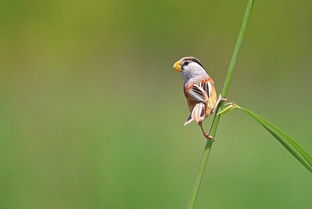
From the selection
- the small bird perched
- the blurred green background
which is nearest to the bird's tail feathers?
the small bird perched

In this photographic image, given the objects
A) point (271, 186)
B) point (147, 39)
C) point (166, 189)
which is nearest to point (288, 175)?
point (271, 186)

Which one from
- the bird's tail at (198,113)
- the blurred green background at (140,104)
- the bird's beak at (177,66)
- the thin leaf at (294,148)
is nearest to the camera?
the thin leaf at (294,148)

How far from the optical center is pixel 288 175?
3344 mm

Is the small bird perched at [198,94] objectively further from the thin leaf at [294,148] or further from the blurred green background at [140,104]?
the blurred green background at [140,104]

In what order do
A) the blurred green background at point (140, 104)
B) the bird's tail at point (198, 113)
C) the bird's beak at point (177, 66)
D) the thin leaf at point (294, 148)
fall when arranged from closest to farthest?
the thin leaf at point (294, 148) → the bird's tail at point (198, 113) → the bird's beak at point (177, 66) → the blurred green background at point (140, 104)

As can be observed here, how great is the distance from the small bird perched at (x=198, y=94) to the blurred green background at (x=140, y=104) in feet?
6.47

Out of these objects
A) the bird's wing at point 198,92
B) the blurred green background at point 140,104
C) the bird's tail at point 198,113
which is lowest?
the blurred green background at point 140,104

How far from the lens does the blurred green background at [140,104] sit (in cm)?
329

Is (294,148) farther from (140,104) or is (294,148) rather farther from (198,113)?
(140,104)

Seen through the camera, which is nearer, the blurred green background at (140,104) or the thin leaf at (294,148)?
the thin leaf at (294,148)

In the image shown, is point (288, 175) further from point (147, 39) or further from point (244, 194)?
point (147, 39)

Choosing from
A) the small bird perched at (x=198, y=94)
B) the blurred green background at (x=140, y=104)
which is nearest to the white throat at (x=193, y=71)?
the small bird perched at (x=198, y=94)

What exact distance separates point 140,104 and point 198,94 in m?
3.52

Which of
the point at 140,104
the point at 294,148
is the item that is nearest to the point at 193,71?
the point at 294,148
